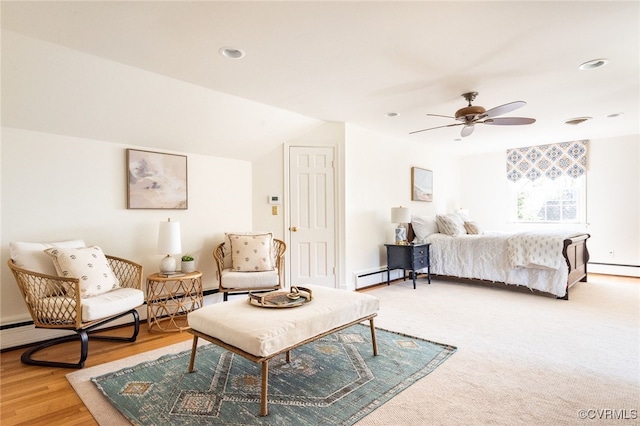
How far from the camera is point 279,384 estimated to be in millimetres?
2184

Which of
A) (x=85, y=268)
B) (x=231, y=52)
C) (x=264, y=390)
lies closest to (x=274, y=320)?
(x=264, y=390)

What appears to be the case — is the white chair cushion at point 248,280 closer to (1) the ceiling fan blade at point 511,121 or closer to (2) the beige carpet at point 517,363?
(2) the beige carpet at point 517,363

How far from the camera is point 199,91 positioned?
3.41 metres

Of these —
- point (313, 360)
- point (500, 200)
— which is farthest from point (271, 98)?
point (500, 200)

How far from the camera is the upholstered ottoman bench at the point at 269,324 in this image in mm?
1851

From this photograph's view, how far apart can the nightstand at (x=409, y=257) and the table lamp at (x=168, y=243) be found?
314cm

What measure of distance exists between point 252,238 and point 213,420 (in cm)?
233

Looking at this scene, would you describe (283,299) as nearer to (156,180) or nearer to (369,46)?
(369,46)

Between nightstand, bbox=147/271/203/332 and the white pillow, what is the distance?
794 mm

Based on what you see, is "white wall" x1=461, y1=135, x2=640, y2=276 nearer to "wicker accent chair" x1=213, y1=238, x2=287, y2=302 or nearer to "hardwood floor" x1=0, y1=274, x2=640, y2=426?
"wicker accent chair" x1=213, y1=238, x2=287, y2=302

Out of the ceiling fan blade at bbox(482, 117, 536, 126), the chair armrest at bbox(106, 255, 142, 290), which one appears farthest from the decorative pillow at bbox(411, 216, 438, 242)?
the chair armrest at bbox(106, 255, 142, 290)

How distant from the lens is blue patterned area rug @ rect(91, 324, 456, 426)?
1.86m

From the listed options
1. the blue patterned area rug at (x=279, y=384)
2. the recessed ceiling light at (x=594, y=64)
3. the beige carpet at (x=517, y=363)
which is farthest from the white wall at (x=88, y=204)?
the recessed ceiling light at (x=594, y=64)

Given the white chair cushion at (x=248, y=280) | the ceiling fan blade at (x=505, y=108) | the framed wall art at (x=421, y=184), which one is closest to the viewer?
the ceiling fan blade at (x=505, y=108)
